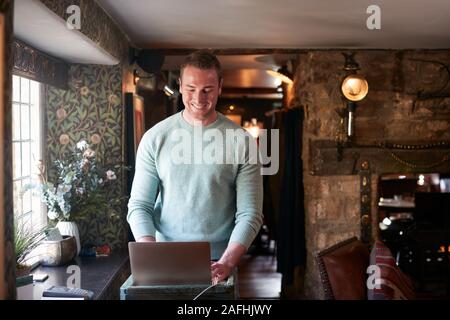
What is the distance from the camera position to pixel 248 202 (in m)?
2.24

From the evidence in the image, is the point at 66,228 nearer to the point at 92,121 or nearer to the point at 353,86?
the point at 92,121

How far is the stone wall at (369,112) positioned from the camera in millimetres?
5273

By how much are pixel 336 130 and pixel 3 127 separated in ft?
12.8

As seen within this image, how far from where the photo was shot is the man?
222 centimetres

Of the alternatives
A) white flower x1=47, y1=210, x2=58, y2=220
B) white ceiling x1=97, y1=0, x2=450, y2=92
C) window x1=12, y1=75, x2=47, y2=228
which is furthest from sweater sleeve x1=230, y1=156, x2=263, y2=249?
white flower x1=47, y1=210, x2=58, y2=220

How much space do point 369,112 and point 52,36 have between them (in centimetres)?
309

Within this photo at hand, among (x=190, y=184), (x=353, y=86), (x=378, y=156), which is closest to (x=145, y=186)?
(x=190, y=184)

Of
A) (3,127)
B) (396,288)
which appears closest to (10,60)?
(3,127)

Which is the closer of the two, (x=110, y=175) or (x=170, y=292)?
(x=170, y=292)

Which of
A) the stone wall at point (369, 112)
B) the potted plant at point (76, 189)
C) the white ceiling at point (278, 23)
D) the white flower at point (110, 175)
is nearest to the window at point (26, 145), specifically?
the potted plant at point (76, 189)

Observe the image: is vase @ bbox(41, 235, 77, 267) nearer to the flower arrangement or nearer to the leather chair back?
the flower arrangement

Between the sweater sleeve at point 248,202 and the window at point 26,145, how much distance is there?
5.42 ft

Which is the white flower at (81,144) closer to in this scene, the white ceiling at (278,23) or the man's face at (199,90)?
the white ceiling at (278,23)

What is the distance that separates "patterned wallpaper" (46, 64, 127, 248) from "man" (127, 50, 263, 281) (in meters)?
2.10
